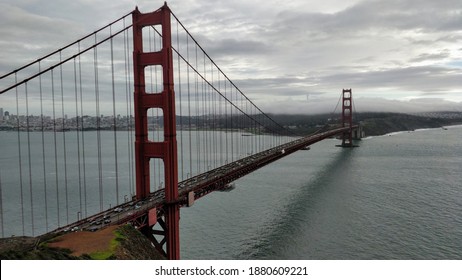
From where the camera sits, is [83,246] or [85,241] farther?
[85,241]

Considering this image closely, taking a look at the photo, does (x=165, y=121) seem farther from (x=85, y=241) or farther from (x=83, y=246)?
(x=83, y=246)

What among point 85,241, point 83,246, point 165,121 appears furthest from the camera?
point 165,121

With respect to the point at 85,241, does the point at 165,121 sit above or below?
above

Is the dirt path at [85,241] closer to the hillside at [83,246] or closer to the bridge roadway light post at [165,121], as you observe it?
the hillside at [83,246]

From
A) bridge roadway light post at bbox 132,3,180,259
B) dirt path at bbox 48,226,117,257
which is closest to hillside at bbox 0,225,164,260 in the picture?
dirt path at bbox 48,226,117,257

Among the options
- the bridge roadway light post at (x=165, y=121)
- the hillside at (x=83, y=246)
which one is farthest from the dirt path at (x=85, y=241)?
the bridge roadway light post at (x=165, y=121)

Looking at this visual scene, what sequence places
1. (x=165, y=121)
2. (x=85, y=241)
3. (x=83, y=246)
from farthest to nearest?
1. (x=165, y=121)
2. (x=85, y=241)
3. (x=83, y=246)

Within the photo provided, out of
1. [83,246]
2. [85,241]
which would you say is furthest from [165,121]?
[83,246]

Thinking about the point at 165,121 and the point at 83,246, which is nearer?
the point at 83,246

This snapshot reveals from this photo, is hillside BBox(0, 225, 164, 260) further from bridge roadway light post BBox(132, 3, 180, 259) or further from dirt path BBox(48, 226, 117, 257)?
bridge roadway light post BBox(132, 3, 180, 259)
